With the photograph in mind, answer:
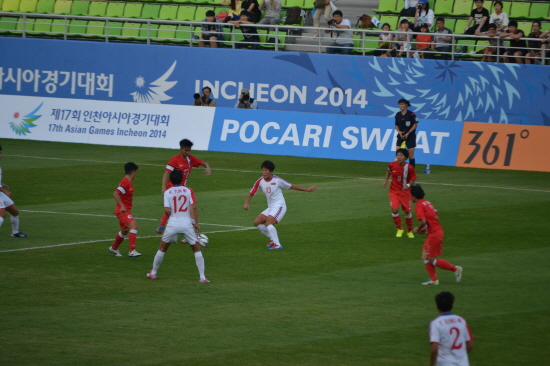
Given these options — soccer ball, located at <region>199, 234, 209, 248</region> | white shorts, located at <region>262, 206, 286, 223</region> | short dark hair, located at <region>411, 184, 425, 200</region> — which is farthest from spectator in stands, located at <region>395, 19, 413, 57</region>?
short dark hair, located at <region>411, 184, 425, 200</region>

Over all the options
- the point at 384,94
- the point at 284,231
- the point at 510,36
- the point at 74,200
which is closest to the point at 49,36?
the point at 384,94

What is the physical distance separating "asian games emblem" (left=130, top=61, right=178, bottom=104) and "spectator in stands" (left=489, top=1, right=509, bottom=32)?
12722 mm

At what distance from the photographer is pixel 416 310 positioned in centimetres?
1044

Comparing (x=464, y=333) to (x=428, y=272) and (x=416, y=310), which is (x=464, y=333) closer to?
(x=416, y=310)

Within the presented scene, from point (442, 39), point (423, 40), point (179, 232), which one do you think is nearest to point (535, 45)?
point (442, 39)

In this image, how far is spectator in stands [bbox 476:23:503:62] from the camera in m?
27.1

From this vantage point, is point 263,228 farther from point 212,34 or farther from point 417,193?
point 212,34

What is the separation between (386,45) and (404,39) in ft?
2.37

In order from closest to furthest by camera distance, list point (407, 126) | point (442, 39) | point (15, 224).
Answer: point (15, 224)
point (407, 126)
point (442, 39)

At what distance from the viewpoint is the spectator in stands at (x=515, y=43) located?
26.5 meters

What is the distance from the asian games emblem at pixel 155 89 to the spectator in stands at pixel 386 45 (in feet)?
27.7

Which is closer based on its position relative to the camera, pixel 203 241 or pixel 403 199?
pixel 203 241

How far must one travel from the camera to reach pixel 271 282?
38.9 ft

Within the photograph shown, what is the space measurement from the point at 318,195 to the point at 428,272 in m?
8.40
